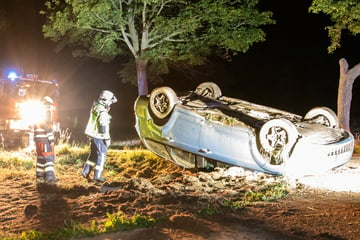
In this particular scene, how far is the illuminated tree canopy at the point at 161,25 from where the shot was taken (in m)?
12.4

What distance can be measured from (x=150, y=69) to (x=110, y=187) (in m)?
10.6

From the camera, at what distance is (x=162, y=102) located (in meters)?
7.60

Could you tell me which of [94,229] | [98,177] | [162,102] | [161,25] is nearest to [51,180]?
[98,177]

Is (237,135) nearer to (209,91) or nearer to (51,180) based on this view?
(209,91)

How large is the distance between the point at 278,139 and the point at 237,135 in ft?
2.06

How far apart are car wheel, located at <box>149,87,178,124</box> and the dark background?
17687mm

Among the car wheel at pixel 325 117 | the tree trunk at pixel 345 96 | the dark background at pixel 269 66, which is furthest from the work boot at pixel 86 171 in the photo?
the dark background at pixel 269 66

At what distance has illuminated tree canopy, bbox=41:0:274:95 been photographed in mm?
12422

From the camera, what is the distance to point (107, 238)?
4.25 meters

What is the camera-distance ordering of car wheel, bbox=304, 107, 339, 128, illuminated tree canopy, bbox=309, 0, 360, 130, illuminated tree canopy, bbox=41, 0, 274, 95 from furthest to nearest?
1. illuminated tree canopy, bbox=41, 0, 274, 95
2. illuminated tree canopy, bbox=309, 0, 360, 130
3. car wheel, bbox=304, 107, 339, 128

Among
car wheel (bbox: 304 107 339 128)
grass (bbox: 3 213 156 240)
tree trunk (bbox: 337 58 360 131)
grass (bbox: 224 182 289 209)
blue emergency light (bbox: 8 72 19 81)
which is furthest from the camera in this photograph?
blue emergency light (bbox: 8 72 19 81)

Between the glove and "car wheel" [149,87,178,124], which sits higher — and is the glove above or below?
below

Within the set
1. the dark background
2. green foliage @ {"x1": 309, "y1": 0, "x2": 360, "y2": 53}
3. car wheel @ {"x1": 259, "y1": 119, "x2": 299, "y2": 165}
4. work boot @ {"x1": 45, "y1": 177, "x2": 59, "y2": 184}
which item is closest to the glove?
work boot @ {"x1": 45, "y1": 177, "x2": 59, "y2": 184}

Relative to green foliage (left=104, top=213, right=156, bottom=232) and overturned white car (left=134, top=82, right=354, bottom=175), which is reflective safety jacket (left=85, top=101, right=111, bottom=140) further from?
green foliage (left=104, top=213, right=156, bottom=232)
